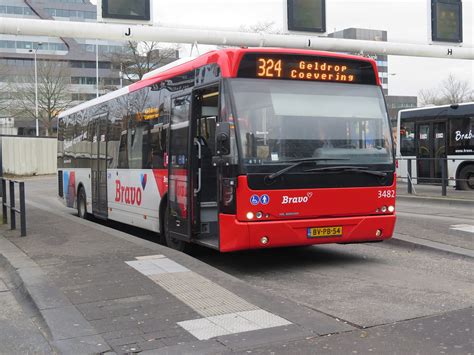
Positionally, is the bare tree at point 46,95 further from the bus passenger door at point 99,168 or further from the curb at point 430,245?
the curb at point 430,245

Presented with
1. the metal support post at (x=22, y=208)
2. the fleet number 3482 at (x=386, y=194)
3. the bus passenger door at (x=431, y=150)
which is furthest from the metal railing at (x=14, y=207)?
the bus passenger door at (x=431, y=150)

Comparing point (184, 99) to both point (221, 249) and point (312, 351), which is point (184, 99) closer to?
point (221, 249)

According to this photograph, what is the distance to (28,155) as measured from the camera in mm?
41469

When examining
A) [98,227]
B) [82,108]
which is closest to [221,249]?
[98,227]

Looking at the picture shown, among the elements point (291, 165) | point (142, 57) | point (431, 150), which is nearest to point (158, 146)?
point (291, 165)

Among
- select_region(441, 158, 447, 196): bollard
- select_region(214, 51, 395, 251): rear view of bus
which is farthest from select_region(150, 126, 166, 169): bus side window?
select_region(441, 158, 447, 196): bollard

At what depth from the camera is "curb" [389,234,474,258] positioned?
8.40 meters

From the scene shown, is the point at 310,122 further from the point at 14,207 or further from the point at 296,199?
the point at 14,207

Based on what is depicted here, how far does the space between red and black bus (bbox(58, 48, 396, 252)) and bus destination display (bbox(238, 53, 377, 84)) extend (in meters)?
0.01

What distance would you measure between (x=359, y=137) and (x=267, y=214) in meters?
1.76

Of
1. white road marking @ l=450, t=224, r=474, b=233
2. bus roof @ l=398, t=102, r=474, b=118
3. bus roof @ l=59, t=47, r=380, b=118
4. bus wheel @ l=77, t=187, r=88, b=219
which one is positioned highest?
bus roof @ l=398, t=102, r=474, b=118

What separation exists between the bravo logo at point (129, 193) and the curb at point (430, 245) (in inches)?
184

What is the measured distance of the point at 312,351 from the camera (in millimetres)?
4336

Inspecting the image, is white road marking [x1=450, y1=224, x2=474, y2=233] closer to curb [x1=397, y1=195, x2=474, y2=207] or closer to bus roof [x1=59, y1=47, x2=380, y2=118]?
bus roof [x1=59, y1=47, x2=380, y2=118]
